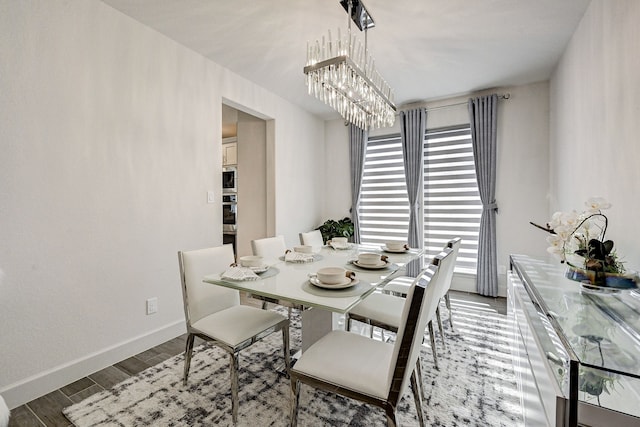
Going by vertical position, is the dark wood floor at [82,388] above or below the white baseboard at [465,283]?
below

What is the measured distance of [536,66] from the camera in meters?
2.95

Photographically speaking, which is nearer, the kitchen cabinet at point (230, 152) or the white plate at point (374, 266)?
the white plate at point (374, 266)

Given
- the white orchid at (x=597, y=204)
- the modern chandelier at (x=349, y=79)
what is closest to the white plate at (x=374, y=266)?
the white orchid at (x=597, y=204)

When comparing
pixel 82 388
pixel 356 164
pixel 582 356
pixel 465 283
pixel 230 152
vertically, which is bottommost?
pixel 82 388

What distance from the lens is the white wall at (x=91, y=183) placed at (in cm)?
167

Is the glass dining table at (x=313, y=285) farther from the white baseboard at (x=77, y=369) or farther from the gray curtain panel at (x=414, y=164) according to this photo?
the gray curtain panel at (x=414, y=164)

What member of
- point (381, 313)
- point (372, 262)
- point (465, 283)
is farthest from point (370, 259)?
point (465, 283)

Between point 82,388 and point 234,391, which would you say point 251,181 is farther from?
point 234,391

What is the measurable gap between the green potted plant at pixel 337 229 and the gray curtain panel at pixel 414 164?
0.88 meters

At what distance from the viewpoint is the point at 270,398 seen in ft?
5.50

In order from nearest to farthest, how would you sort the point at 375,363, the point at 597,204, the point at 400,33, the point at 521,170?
the point at 375,363, the point at 597,204, the point at 400,33, the point at 521,170

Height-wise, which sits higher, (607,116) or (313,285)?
(607,116)

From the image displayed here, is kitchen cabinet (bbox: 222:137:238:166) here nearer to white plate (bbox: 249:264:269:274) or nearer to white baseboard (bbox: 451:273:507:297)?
white plate (bbox: 249:264:269:274)

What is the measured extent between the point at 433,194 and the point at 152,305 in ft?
11.5
